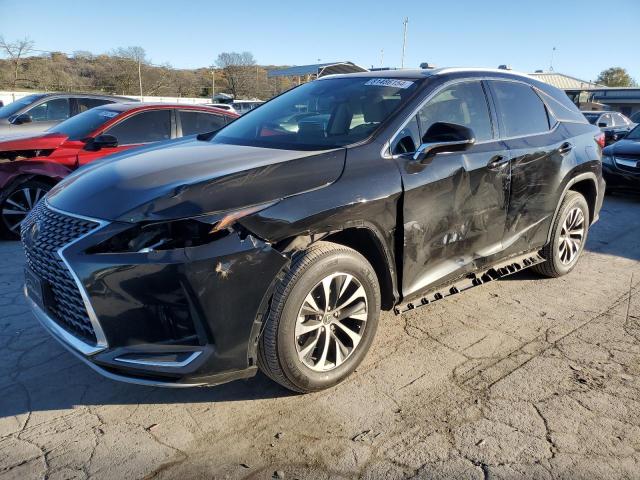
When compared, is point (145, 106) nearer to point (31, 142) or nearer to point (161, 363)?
point (31, 142)

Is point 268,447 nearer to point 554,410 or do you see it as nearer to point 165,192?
point 165,192

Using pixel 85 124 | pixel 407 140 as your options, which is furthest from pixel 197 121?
pixel 407 140

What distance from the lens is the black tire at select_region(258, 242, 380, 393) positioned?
250cm

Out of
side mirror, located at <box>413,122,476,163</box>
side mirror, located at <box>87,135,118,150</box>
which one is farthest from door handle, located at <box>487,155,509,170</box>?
side mirror, located at <box>87,135,118,150</box>

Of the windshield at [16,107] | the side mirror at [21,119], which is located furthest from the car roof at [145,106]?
the windshield at [16,107]

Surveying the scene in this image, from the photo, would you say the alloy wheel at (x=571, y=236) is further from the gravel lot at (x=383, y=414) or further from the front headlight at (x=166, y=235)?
the front headlight at (x=166, y=235)

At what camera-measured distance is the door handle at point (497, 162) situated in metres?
3.59

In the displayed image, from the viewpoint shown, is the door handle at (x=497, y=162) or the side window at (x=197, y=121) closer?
the door handle at (x=497, y=162)

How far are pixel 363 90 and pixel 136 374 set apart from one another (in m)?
2.46

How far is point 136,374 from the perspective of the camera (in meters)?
2.37

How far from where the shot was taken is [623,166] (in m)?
8.91

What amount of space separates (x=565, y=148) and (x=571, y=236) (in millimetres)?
969

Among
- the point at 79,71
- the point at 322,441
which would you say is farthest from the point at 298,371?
the point at 79,71

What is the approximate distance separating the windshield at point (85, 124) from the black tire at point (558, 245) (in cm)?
531
